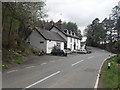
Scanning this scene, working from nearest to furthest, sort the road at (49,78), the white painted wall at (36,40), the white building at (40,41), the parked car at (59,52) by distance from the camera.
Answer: the road at (49,78) → the parked car at (59,52) → the white building at (40,41) → the white painted wall at (36,40)

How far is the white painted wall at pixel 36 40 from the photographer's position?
46.4 m

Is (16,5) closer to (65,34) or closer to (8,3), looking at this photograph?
(8,3)

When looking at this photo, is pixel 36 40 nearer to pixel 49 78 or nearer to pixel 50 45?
pixel 50 45

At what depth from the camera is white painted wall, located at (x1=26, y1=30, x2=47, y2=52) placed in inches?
1828

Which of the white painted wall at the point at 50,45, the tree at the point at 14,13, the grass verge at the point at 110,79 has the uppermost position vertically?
the tree at the point at 14,13

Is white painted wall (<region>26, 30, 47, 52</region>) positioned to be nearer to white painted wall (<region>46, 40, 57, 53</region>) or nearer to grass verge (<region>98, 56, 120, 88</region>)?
white painted wall (<region>46, 40, 57, 53</region>)

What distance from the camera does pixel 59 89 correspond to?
401 inches

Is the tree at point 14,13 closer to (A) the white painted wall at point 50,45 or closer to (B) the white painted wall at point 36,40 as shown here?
(B) the white painted wall at point 36,40

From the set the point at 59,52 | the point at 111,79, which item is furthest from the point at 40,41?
the point at 111,79

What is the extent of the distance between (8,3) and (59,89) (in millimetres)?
14610

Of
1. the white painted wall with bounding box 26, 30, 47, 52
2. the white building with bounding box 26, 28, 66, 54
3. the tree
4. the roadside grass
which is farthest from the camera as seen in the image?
the white painted wall with bounding box 26, 30, 47, 52

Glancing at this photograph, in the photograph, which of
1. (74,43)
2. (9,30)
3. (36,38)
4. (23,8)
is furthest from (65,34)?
(23,8)

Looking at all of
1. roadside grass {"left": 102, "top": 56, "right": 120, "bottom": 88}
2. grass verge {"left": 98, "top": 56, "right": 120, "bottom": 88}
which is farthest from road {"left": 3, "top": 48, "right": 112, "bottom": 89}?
roadside grass {"left": 102, "top": 56, "right": 120, "bottom": 88}

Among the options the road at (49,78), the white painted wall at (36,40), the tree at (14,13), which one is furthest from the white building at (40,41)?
the road at (49,78)
